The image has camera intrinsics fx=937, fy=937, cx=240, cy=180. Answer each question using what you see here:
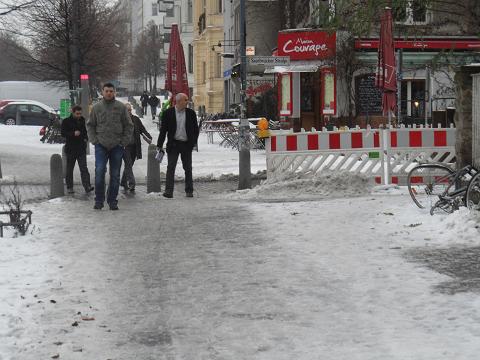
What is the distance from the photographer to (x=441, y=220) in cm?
1038

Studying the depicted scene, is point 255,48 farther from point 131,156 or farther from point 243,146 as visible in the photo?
point 131,156

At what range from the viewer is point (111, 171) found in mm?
13609

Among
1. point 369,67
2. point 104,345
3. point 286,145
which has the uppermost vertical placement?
point 369,67

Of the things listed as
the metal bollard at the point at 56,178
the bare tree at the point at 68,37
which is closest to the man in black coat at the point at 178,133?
the metal bollard at the point at 56,178

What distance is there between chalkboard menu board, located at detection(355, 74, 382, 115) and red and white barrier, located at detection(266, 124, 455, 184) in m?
19.2

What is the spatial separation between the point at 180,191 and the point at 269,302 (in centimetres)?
1028

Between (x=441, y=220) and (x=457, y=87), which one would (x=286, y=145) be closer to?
(x=457, y=87)

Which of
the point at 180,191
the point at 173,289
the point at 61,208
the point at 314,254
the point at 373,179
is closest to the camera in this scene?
the point at 173,289

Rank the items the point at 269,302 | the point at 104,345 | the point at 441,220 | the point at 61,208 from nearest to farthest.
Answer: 1. the point at 104,345
2. the point at 269,302
3. the point at 441,220
4. the point at 61,208

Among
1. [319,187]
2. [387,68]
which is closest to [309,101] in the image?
[387,68]

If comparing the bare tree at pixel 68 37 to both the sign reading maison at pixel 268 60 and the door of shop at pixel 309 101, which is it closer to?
the door of shop at pixel 309 101

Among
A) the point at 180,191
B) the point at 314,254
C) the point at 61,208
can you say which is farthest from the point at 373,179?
the point at 314,254

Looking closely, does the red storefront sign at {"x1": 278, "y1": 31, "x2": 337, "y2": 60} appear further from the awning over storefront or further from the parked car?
the parked car

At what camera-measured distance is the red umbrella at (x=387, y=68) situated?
59.6 feet
